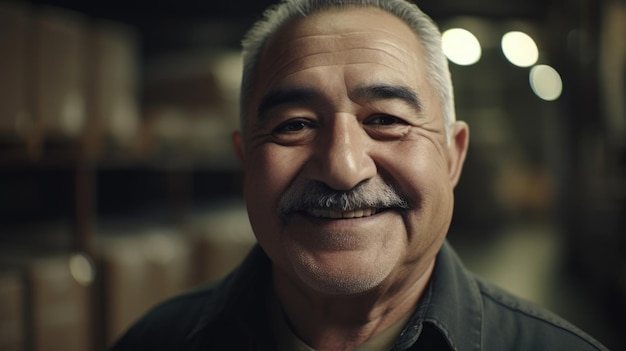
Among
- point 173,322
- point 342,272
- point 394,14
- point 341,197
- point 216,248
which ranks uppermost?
point 394,14

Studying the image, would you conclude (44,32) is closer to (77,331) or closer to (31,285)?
(31,285)

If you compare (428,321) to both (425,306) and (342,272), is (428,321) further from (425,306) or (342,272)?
(342,272)

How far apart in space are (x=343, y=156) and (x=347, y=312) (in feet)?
1.12

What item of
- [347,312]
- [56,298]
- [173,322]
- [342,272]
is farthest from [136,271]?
[342,272]

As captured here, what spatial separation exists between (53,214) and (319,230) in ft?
9.81

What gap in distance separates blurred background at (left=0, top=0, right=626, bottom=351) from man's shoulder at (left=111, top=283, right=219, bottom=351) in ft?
3.76

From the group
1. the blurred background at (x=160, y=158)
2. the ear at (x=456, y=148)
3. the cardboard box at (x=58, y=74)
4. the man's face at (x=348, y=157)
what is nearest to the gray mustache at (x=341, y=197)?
the man's face at (x=348, y=157)

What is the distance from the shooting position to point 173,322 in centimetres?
144

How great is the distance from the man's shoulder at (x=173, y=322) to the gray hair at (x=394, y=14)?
0.55 metres

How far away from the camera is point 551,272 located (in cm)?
594

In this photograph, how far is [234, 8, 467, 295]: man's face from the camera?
1057 mm

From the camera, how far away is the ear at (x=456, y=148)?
126 cm

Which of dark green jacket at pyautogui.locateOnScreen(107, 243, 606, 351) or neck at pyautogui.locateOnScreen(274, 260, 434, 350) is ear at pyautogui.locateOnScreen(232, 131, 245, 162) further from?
neck at pyautogui.locateOnScreen(274, 260, 434, 350)

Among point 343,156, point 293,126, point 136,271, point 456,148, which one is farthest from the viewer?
point 136,271
